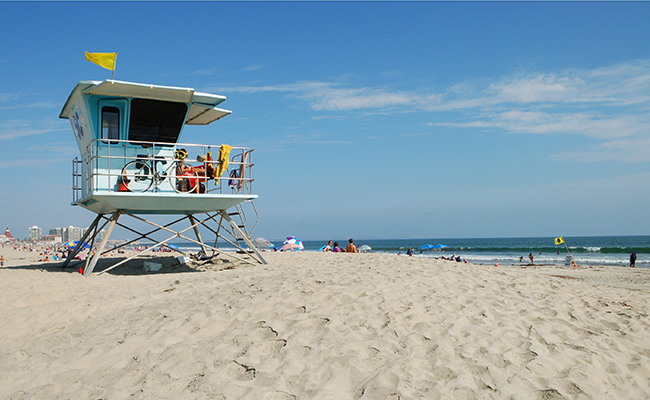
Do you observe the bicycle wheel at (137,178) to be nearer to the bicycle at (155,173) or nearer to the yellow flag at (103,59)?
the bicycle at (155,173)

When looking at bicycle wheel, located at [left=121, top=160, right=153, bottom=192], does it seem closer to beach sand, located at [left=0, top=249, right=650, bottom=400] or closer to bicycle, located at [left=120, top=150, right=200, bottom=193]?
bicycle, located at [left=120, top=150, right=200, bottom=193]

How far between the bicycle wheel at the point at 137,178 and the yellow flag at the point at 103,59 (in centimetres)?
239

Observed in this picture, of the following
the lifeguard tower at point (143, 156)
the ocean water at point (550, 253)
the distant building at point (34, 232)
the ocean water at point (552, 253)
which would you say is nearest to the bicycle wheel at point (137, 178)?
the lifeguard tower at point (143, 156)

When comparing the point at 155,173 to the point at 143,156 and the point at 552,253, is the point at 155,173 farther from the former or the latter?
the point at 552,253

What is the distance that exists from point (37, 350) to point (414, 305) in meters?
5.06

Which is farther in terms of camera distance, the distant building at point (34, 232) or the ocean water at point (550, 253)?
the distant building at point (34, 232)

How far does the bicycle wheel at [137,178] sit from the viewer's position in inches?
426

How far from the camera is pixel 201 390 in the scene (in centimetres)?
384

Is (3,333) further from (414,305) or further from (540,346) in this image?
(540,346)

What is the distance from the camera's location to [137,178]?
10945mm

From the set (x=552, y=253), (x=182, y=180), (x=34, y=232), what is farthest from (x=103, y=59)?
(x=34, y=232)

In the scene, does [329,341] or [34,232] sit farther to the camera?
[34,232]

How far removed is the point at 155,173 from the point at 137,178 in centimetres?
66

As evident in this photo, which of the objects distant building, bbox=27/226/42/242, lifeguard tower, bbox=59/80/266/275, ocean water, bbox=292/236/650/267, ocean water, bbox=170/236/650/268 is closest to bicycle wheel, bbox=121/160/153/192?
lifeguard tower, bbox=59/80/266/275
